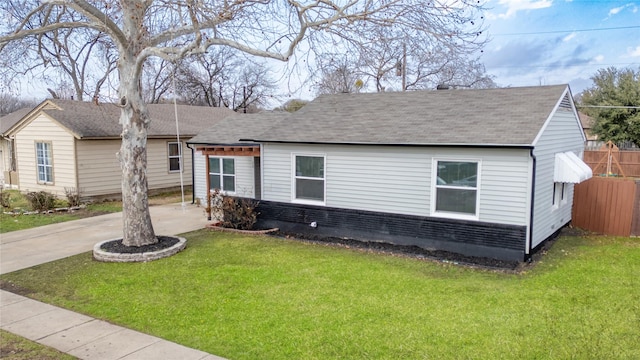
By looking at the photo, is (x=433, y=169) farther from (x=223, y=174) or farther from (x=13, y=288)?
(x=13, y=288)

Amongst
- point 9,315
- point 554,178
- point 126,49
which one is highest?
point 126,49

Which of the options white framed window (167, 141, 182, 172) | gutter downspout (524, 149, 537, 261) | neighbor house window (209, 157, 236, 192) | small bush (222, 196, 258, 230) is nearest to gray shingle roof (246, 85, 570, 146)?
gutter downspout (524, 149, 537, 261)

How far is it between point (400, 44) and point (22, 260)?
943 cm

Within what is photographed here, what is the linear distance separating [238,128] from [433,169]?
8.06 m

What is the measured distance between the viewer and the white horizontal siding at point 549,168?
950 centimetres

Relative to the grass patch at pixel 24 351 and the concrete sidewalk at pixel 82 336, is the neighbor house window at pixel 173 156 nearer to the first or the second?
the concrete sidewalk at pixel 82 336

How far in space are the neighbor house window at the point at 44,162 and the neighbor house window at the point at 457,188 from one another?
1547 centimetres

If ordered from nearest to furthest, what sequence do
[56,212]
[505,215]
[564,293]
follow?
[564,293] → [505,215] → [56,212]

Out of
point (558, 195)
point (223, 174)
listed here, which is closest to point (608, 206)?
point (558, 195)

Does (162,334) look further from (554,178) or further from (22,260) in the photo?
(554,178)

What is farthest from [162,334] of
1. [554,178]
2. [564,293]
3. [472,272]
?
[554,178]

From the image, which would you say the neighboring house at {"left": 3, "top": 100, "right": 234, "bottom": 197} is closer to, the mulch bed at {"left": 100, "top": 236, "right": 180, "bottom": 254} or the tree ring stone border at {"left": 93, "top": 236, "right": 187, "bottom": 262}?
the mulch bed at {"left": 100, "top": 236, "right": 180, "bottom": 254}

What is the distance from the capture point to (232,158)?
15.2 m

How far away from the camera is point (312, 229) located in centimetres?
1194
